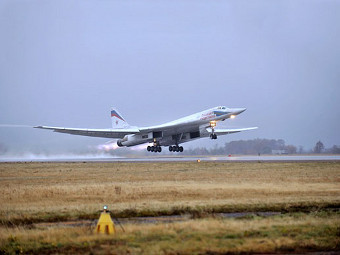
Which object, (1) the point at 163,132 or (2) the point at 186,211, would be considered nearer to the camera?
(2) the point at 186,211

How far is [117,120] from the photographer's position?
5675 cm

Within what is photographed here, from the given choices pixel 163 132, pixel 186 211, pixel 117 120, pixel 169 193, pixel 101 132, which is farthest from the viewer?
pixel 117 120

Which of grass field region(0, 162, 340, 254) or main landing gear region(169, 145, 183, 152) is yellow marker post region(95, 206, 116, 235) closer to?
grass field region(0, 162, 340, 254)

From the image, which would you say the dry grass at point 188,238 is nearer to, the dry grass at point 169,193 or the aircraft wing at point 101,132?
the dry grass at point 169,193

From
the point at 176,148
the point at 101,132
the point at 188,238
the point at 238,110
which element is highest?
the point at 238,110

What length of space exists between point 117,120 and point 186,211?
4438 centimetres

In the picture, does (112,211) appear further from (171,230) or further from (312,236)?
(312,236)

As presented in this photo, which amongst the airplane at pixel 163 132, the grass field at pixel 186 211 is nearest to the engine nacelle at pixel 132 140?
the airplane at pixel 163 132

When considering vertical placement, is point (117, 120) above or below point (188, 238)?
above

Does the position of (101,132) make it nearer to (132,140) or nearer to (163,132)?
(132,140)

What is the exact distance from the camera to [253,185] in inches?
773

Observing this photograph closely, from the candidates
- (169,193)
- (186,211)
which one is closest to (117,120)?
(169,193)

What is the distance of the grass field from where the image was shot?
8938 mm

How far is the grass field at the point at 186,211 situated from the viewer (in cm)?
894
